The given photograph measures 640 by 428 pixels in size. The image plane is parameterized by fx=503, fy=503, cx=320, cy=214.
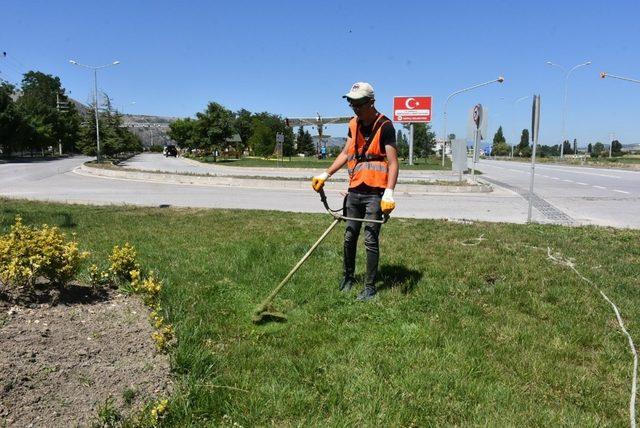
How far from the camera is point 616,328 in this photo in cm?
385

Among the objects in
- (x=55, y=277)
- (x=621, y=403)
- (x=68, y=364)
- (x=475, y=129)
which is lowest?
(x=621, y=403)

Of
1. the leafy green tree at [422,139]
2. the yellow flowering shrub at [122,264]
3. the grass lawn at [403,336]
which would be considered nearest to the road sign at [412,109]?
the leafy green tree at [422,139]

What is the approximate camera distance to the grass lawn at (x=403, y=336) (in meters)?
2.71

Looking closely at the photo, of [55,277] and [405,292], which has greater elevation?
[55,277]

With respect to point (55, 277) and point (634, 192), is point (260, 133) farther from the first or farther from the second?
point (55, 277)

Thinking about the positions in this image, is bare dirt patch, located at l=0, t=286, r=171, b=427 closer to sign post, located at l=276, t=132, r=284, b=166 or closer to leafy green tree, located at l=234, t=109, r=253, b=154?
sign post, located at l=276, t=132, r=284, b=166

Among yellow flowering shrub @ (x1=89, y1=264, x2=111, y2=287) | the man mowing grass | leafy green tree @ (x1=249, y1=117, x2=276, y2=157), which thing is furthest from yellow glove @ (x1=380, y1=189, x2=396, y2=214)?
leafy green tree @ (x1=249, y1=117, x2=276, y2=157)

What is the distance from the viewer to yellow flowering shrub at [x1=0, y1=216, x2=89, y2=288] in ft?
11.0

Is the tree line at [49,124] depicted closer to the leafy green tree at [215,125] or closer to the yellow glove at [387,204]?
the leafy green tree at [215,125]

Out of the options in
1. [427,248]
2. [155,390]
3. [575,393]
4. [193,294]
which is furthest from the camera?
[427,248]

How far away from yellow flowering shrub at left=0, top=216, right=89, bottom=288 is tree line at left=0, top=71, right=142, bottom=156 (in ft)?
125

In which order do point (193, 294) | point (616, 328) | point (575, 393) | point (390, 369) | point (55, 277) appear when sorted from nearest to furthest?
point (575, 393)
point (390, 369)
point (55, 277)
point (616, 328)
point (193, 294)

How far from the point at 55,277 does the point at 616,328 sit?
4.19m

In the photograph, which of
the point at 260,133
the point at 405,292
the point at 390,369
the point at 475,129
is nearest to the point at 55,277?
the point at 390,369
